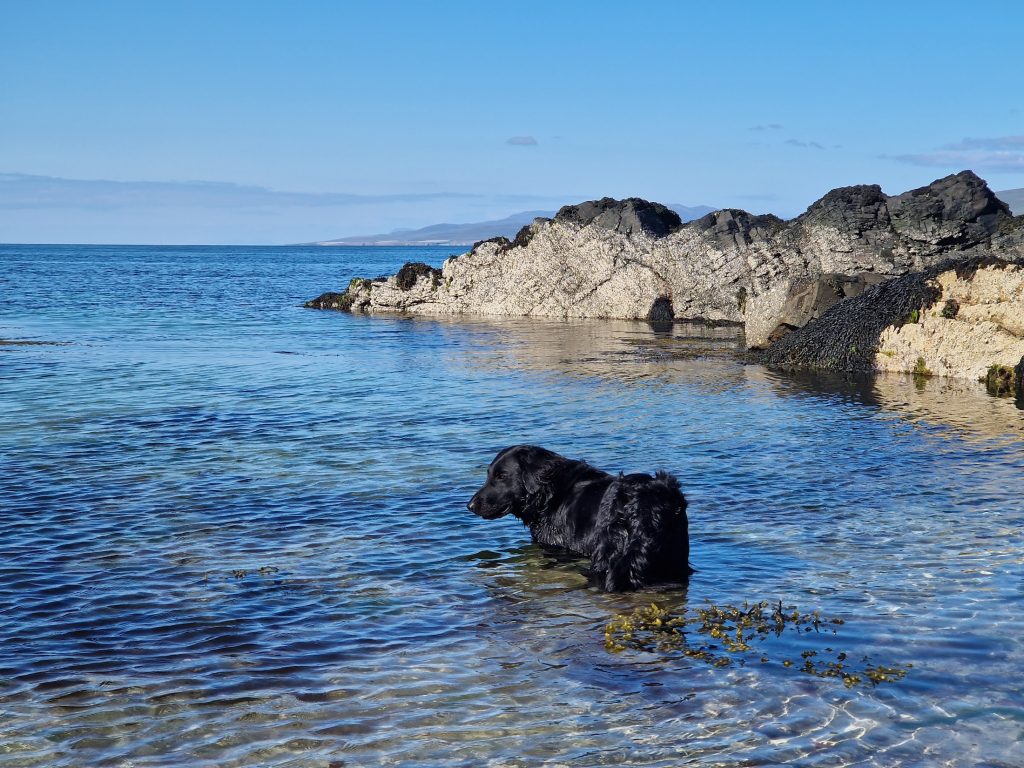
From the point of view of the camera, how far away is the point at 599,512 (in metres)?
8.48

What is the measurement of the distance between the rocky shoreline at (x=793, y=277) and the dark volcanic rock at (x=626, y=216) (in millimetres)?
74

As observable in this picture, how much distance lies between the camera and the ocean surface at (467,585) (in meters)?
5.47

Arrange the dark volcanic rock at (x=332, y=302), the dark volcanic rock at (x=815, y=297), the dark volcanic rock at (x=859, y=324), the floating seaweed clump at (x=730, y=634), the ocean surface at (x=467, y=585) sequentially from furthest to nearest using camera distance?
1. the dark volcanic rock at (x=332, y=302)
2. the dark volcanic rock at (x=815, y=297)
3. the dark volcanic rock at (x=859, y=324)
4. the floating seaweed clump at (x=730, y=634)
5. the ocean surface at (x=467, y=585)

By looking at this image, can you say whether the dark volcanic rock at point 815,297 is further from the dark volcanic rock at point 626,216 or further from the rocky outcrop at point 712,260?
the dark volcanic rock at point 626,216

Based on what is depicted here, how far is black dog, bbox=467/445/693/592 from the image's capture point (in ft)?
26.1

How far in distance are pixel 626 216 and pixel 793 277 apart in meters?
12.6

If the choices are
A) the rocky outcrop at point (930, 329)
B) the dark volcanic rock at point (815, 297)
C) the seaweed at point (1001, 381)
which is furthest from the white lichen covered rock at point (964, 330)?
the dark volcanic rock at point (815, 297)

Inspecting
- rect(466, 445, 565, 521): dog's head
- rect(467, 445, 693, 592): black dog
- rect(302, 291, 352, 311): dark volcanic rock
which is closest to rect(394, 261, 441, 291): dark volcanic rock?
rect(302, 291, 352, 311): dark volcanic rock

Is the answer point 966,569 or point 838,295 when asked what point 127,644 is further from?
point 838,295

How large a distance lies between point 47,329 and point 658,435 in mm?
27690

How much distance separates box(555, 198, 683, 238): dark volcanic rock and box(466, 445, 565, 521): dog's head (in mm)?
30451

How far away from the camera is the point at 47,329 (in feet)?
115

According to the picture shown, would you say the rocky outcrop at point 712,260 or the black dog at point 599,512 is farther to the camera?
the rocky outcrop at point 712,260

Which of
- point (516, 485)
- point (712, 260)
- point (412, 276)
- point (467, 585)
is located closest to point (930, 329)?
point (516, 485)
